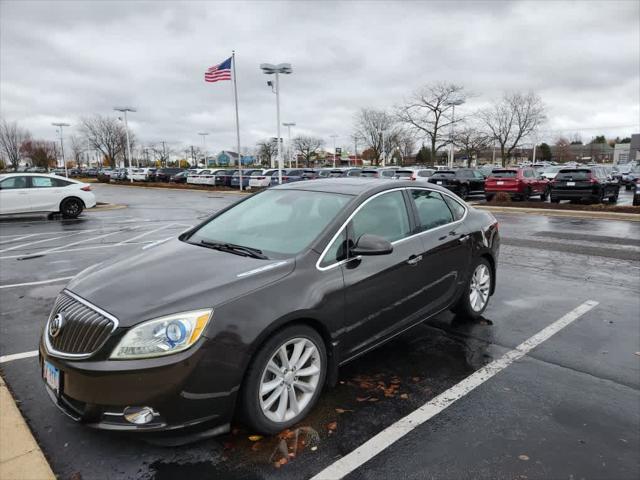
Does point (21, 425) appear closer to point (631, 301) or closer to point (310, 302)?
point (310, 302)

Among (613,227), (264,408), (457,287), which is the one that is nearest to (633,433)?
(457,287)

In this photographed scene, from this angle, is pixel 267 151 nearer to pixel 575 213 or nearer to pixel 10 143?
pixel 10 143

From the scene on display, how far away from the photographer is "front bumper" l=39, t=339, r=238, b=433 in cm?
251

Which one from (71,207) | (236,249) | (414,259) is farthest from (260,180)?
(236,249)

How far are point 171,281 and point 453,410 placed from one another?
7.28ft

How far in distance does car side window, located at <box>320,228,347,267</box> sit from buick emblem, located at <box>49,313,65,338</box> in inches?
67.5

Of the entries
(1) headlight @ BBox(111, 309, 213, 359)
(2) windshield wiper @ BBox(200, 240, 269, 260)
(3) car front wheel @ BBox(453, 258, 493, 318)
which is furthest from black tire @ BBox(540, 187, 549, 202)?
(1) headlight @ BBox(111, 309, 213, 359)

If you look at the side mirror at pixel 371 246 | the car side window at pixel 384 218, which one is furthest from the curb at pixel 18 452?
the car side window at pixel 384 218

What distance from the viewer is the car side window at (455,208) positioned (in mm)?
4930

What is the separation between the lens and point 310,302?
10.0 ft

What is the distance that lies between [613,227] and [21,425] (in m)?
14.8

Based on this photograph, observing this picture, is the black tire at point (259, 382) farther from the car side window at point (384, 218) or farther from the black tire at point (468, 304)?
the black tire at point (468, 304)

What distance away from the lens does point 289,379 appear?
9.91 feet

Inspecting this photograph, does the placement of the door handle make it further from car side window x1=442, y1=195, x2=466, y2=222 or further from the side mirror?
car side window x1=442, y1=195, x2=466, y2=222
